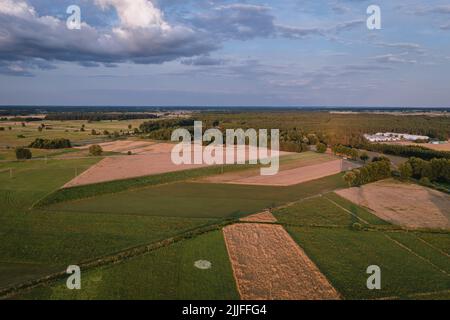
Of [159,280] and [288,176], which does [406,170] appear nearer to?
[288,176]

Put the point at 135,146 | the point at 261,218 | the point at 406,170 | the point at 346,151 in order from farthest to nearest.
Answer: the point at 135,146, the point at 346,151, the point at 406,170, the point at 261,218

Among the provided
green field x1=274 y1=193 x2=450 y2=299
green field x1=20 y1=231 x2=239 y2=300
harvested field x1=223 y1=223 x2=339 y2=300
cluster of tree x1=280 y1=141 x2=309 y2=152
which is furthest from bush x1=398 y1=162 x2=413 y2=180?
green field x1=20 y1=231 x2=239 y2=300

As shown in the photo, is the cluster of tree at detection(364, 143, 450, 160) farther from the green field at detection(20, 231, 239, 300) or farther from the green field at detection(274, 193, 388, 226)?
the green field at detection(20, 231, 239, 300)

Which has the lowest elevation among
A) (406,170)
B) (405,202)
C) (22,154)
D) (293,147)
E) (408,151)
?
(405,202)

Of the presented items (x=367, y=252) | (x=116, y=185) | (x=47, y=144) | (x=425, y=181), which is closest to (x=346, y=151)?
(x=425, y=181)

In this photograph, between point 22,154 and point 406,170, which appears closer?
point 406,170
